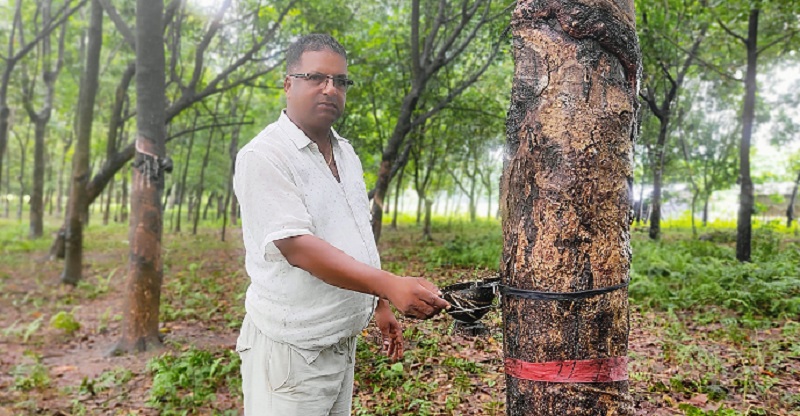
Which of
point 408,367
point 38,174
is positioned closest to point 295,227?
point 408,367

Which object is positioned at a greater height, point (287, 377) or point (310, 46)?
point (310, 46)

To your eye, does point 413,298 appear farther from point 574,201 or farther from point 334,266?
point 574,201

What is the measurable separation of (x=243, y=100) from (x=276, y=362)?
66.7 feet

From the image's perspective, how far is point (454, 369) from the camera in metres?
4.60

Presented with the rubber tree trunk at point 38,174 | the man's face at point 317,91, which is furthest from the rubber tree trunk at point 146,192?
the rubber tree trunk at point 38,174

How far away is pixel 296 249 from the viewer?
1.60 meters

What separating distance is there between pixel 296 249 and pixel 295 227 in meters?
0.07

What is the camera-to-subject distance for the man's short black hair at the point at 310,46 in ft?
6.30

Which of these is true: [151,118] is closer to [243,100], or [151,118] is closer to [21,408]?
[21,408]

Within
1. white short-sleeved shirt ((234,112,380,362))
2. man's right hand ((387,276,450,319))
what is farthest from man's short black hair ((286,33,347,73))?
man's right hand ((387,276,450,319))

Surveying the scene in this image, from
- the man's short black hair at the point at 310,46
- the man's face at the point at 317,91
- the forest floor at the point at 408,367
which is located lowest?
the forest floor at the point at 408,367

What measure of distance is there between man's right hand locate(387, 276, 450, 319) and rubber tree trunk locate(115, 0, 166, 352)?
16.1 feet

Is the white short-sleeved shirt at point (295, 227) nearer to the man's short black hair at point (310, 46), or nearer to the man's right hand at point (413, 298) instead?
the man's short black hair at point (310, 46)

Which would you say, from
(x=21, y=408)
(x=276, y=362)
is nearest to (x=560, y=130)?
(x=276, y=362)
